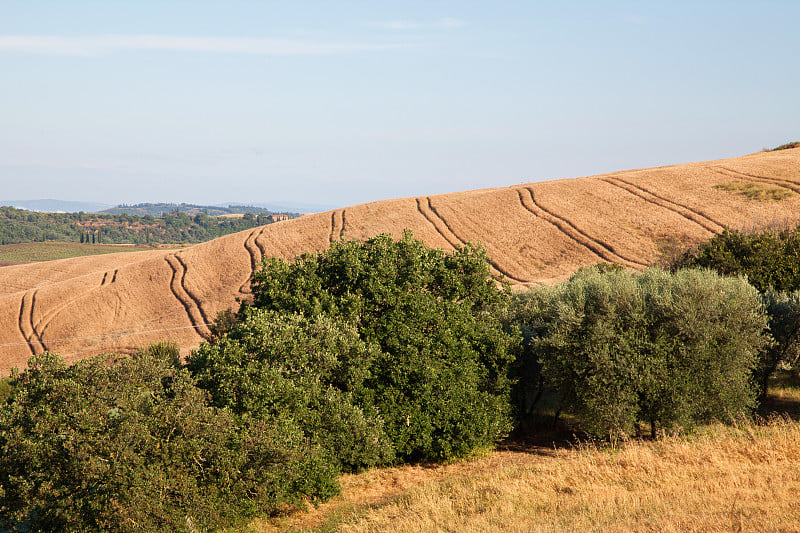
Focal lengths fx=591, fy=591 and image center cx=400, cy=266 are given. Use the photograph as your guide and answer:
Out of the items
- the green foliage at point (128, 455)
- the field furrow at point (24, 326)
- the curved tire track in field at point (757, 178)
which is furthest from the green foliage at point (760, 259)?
the field furrow at point (24, 326)

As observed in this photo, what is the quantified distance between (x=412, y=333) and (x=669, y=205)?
5697 cm

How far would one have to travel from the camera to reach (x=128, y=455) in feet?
50.6

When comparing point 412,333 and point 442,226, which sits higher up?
point 442,226

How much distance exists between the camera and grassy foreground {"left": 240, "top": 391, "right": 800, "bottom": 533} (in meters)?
13.6

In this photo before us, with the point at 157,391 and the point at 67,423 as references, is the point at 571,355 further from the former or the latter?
the point at 67,423

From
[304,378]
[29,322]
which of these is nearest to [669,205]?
[304,378]

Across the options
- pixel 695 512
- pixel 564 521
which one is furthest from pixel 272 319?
pixel 695 512

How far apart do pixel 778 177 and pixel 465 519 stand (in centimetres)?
7465

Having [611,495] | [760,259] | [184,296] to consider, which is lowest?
[611,495]

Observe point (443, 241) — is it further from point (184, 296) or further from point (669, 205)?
point (184, 296)

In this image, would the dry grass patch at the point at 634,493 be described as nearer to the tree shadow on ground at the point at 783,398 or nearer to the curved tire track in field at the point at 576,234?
the tree shadow on ground at the point at 783,398

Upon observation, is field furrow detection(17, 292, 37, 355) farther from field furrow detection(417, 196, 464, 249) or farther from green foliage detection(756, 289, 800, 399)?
green foliage detection(756, 289, 800, 399)

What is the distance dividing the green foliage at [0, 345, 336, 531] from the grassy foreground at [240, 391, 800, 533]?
6.52 feet

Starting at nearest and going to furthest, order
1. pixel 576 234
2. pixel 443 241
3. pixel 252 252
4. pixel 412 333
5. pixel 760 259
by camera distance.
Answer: pixel 412 333, pixel 760 259, pixel 576 234, pixel 443 241, pixel 252 252
